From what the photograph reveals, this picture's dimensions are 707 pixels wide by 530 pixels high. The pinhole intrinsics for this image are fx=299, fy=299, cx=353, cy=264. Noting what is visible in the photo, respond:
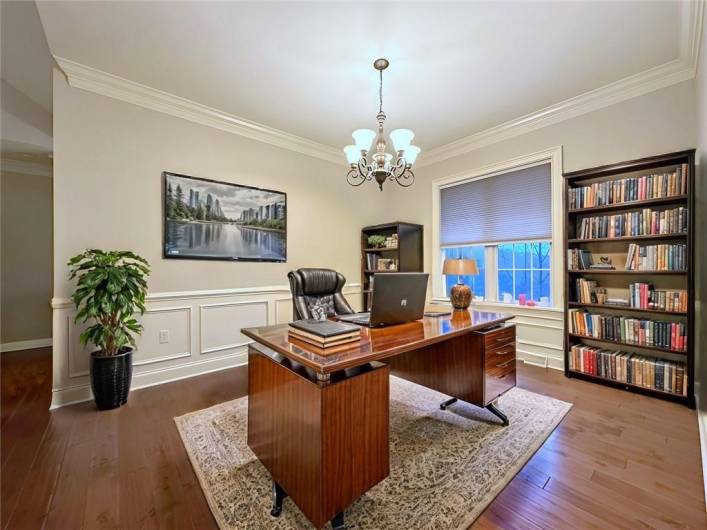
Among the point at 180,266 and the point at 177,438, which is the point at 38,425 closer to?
the point at 177,438

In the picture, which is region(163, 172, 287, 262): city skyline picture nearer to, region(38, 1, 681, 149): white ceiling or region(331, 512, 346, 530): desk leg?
region(38, 1, 681, 149): white ceiling

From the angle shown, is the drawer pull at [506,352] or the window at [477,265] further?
the window at [477,265]

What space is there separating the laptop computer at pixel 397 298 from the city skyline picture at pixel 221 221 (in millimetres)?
2020

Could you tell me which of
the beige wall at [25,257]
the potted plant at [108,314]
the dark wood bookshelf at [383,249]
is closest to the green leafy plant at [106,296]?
the potted plant at [108,314]

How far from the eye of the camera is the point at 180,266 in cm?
295

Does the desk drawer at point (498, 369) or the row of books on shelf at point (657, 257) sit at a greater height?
the row of books on shelf at point (657, 257)

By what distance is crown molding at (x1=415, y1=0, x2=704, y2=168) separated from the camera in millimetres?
1980

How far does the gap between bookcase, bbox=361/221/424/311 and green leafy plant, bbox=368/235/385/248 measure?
67 millimetres

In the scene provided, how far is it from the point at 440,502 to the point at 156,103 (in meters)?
3.71

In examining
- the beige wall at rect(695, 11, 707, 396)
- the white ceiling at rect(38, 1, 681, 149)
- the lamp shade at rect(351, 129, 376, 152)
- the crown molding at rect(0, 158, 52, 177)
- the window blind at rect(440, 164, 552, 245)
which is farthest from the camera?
the crown molding at rect(0, 158, 52, 177)

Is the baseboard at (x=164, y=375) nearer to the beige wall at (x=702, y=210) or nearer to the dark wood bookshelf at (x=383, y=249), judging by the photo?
the dark wood bookshelf at (x=383, y=249)

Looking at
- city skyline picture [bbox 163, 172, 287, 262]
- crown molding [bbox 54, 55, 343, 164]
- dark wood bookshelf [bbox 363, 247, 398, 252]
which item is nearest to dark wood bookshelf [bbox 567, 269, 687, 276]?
dark wood bookshelf [bbox 363, 247, 398, 252]

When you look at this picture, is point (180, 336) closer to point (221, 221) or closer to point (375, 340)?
point (221, 221)

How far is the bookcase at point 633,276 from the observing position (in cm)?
227
